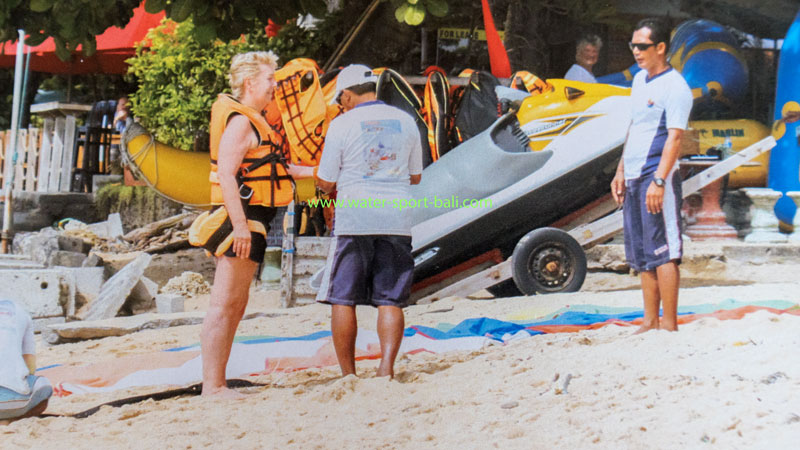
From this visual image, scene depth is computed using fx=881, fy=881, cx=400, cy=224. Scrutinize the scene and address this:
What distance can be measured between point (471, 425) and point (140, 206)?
7.90 feet

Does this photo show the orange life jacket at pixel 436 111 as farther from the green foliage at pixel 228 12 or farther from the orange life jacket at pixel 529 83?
the green foliage at pixel 228 12

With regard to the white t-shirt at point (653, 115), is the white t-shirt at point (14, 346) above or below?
below

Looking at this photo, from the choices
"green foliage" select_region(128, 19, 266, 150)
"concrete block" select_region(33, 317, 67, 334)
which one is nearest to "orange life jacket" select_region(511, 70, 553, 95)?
"green foliage" select_region(128, 19, 266, 150)

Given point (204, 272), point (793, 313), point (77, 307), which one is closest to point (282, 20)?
point (204, 272)

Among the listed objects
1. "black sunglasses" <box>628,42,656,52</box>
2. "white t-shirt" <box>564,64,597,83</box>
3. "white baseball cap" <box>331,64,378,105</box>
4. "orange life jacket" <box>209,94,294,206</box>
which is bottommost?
"orange life jacket" <box>209,94,294,206</box>

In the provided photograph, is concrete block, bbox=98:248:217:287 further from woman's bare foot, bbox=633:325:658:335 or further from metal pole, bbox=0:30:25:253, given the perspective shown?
woman's bare foot, bbox=633:325:658:335

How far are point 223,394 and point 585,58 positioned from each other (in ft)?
7.53

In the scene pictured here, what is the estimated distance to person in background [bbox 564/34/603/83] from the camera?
414cm

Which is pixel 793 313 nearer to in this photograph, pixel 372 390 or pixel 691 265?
pixel 691 265

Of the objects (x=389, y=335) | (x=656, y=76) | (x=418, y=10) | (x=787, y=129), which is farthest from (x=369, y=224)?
(x=787, y=129)

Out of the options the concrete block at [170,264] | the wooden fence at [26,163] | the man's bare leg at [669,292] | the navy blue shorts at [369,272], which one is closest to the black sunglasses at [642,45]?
the man's bare leg at [669,292]

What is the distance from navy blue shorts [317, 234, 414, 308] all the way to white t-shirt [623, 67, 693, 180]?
108cm

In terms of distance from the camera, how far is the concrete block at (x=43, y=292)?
446 cm

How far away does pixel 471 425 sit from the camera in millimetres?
2740
